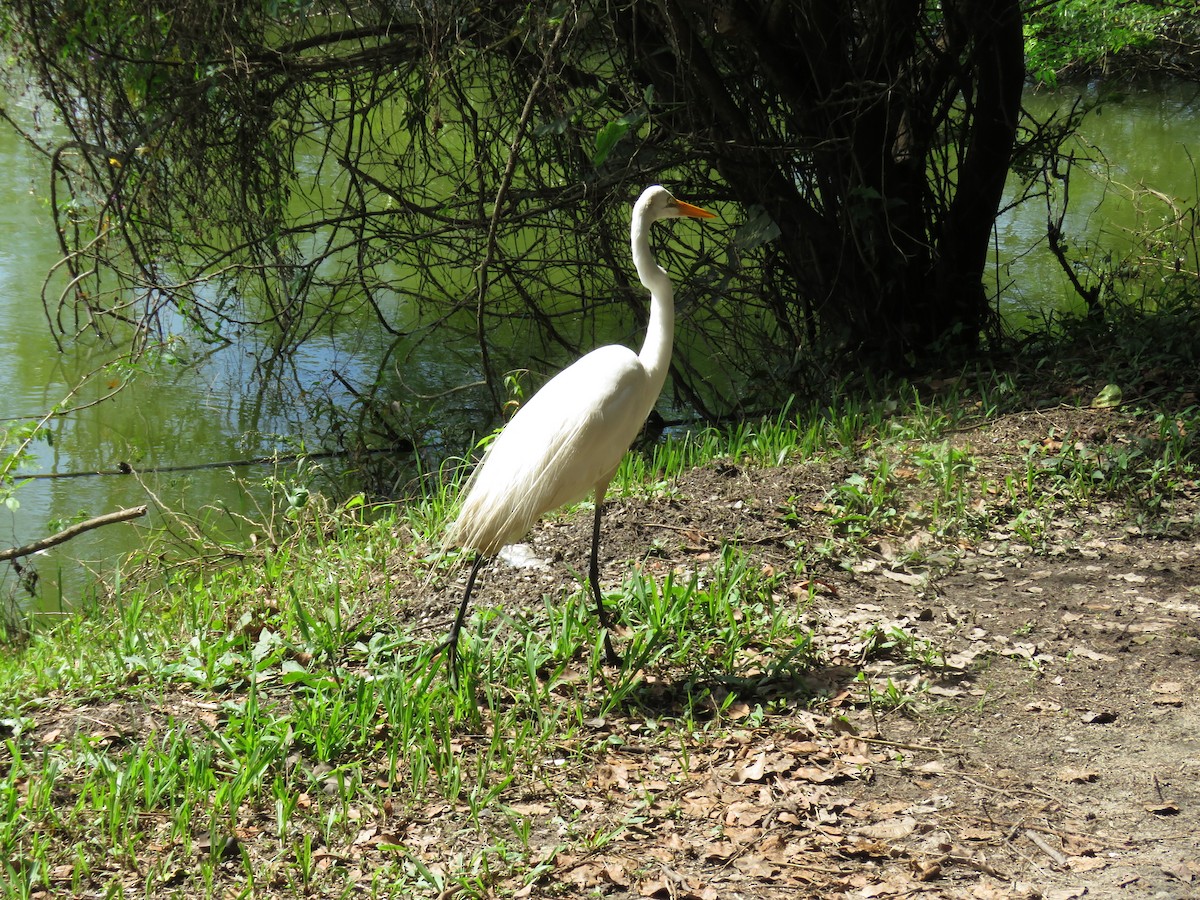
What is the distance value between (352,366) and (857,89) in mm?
4504

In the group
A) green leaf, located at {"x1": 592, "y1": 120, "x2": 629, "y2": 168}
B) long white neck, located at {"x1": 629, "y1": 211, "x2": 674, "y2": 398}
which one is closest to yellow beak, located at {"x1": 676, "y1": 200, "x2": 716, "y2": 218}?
long white neck, located at {"x1": 629, "y1": 211, "x2": 674, "y2": 398}

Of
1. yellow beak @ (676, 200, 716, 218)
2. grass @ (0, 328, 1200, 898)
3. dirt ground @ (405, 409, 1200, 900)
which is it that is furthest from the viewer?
yellow beak @ (676, 200, 716, 218)

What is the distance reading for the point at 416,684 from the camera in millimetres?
3365

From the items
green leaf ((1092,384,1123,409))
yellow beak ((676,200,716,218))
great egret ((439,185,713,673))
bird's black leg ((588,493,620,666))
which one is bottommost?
bird's black leg ((588,493,620,666))

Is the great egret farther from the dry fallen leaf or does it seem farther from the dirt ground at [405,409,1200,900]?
the dry fallen leaf

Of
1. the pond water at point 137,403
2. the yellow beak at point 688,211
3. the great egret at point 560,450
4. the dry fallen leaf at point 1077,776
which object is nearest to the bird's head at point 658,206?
the yellow beak at point 688,211

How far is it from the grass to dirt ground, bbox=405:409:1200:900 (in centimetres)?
5

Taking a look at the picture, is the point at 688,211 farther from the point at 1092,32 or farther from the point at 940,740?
the point at 1092,32

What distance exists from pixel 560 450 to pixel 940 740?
58.0 inches

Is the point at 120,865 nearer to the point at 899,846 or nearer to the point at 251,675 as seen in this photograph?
the point at 251,675

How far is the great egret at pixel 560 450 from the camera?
3434mm

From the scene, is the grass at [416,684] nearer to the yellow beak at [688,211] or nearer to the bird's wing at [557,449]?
the bird's wing at [557,449]

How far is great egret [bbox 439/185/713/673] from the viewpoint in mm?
3434

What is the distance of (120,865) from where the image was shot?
8.71 ft
